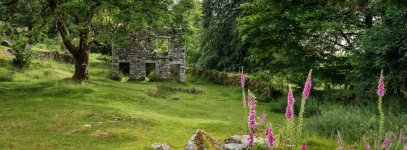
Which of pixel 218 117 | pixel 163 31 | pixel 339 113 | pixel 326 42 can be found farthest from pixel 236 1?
pixel 339 113

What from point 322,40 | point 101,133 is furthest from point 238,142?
point 322,40

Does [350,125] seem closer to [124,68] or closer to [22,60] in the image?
[22,60]

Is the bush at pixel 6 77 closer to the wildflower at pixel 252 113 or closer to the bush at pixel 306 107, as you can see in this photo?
the bush at pixel 306 107

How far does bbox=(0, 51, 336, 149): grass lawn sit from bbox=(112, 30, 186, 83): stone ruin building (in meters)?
9.69

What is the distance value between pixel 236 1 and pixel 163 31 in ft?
23.7

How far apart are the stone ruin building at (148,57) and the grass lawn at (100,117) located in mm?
9691

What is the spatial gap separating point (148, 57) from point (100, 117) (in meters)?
21.7

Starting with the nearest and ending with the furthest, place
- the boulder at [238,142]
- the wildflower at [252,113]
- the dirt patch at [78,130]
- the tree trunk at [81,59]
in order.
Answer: the wildflower at [252,113] → the boulder at [238,142] → the dirt patch at [78,130] → the tree trunk at [81,59]

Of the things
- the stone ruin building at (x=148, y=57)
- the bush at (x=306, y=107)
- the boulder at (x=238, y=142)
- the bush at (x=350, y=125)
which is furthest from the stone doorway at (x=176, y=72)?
the boulder at (x=238, y=142)

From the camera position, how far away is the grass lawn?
11.4 meters

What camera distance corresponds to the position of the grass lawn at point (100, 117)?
11.4 meters

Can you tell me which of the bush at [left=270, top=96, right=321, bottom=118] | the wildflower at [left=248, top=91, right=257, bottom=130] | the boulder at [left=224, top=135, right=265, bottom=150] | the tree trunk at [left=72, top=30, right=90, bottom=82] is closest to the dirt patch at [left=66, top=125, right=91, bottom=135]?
the boulder at [left=224, top=135, right=265, bottom=150]

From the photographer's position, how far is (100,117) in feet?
48.5

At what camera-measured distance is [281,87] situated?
84.4 feet
